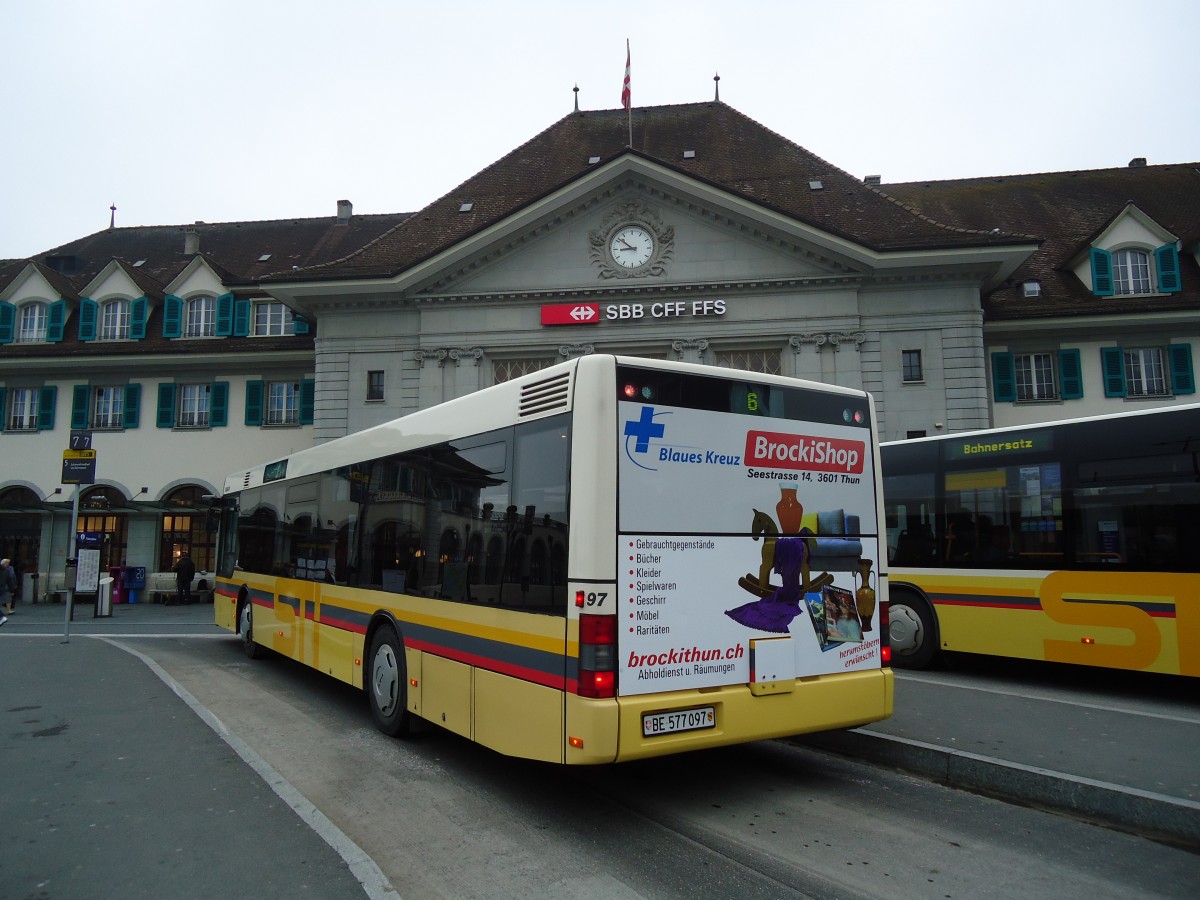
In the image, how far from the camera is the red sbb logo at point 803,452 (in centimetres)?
606

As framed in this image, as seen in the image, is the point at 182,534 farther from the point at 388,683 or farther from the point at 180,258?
the point at 388,683

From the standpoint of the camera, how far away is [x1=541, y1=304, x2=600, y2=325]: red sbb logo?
26.4 meters

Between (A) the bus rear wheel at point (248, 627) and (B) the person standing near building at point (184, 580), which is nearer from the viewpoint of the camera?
(A) the bus rear wheel at point (248, 627)

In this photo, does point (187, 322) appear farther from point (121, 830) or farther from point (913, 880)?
point (913, 880)

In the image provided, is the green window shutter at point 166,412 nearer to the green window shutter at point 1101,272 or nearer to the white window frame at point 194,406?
the white window frame at point 194,406

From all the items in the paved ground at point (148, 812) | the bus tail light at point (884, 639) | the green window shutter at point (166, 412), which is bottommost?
the paved ground at point (148, 812)

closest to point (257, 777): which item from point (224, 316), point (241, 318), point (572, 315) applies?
point (572, 315)

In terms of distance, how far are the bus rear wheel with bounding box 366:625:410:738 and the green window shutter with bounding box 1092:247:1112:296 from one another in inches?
1056

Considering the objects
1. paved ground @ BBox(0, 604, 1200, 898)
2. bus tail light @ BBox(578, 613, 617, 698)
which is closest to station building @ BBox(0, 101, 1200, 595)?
paved ground @ BBox(0, 604, 1200, 898)

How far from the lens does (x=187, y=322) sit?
31.8 meters

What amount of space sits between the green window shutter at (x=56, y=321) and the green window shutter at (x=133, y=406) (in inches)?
149

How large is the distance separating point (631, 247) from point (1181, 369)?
17.1m

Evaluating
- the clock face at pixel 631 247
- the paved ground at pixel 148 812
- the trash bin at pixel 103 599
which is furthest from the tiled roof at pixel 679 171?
the paved ground at pixel 148 812

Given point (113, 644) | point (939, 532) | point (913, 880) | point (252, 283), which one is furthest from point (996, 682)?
point (252, 283)
